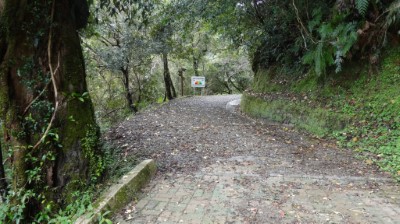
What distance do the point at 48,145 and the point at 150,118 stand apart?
4.99 meters

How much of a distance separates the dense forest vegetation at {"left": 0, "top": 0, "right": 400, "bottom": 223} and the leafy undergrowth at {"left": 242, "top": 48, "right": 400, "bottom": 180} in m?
0.02

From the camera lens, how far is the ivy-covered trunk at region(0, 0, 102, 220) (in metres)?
3.02

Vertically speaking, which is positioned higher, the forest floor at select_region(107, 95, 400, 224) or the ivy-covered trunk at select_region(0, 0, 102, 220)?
the ivy-covered trunk at select_region(0, 0, 102, 220)

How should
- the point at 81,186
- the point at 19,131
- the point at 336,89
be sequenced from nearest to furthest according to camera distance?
the point at 19,131
the point at 81,186
the point at 336,89

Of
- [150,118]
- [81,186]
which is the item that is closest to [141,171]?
[81,186]

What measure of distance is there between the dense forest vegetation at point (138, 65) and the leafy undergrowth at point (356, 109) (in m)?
0.02

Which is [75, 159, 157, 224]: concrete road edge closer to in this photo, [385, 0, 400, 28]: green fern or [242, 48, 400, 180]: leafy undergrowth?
[242, 48, 400, 180]: leafy undergrowth

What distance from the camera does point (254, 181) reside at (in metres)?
3.79

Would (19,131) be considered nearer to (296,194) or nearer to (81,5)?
(81,5)

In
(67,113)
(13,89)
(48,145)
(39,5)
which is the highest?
(39,5)

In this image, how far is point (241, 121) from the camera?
7941 mm

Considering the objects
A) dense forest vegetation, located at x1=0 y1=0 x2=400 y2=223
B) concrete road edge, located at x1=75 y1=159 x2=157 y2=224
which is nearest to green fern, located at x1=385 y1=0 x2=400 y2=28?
dense forest vegetation, located at x1=0 y1=0 x2=400 y2=223

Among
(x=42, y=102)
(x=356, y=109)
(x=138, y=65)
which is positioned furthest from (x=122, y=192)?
(x=138, y=65)

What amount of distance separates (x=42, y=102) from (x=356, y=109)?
5.23 metres
